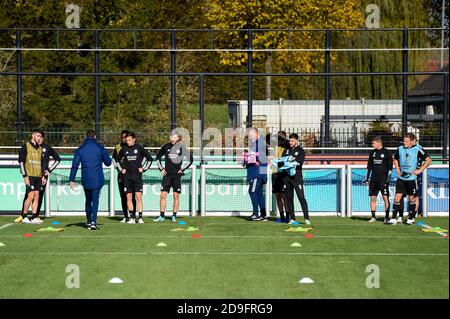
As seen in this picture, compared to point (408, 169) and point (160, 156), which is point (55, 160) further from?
point (408, 169)

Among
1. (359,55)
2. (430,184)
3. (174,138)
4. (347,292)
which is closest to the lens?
(347,292)

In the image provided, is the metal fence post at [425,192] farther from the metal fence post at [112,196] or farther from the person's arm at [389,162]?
the metal fence post at [112,196]

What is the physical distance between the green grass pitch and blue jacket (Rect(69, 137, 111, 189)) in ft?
2.97

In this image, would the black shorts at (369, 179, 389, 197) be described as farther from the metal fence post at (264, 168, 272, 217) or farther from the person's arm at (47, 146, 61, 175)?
the person's arm at (47, 146, 61, 175)

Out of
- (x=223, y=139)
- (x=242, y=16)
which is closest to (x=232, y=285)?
(x=223, y=139)

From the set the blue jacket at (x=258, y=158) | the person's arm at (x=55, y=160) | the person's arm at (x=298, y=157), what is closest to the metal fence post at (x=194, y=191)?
the blue jacket at (x=258, y=158)

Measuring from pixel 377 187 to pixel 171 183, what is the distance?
4073 millimetres

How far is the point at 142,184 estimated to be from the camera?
65.6 ft

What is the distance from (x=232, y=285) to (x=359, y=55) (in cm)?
3782

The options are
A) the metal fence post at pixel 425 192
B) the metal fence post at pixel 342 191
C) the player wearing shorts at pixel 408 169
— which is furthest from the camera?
the metal fence post at pixel 342 191

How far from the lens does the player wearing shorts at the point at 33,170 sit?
750 inches

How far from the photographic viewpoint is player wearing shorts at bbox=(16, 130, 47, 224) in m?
19.1

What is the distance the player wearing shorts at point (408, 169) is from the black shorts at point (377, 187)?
0.84 feet
